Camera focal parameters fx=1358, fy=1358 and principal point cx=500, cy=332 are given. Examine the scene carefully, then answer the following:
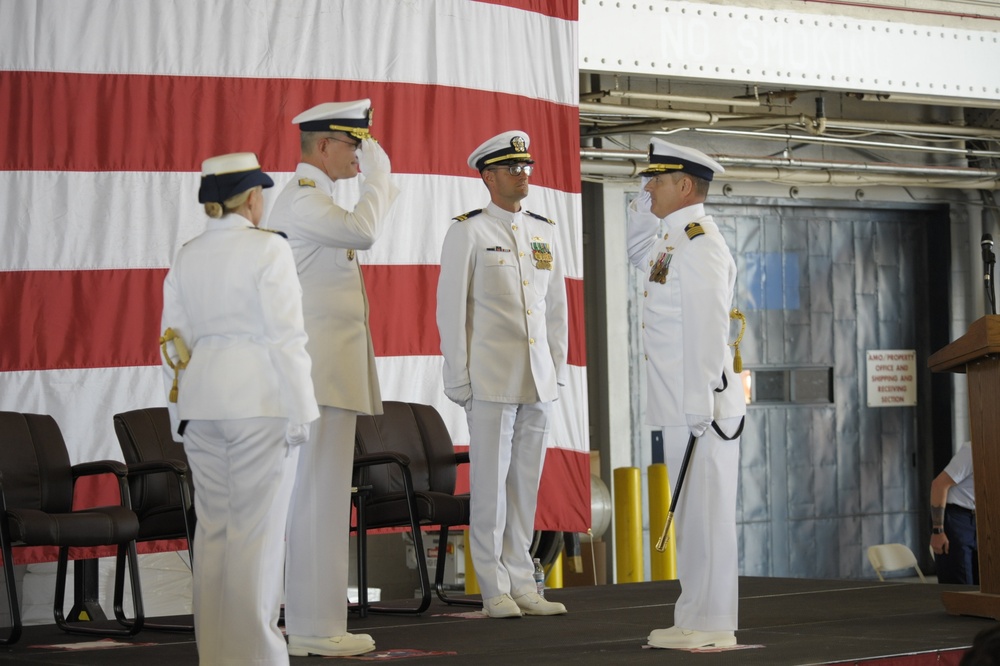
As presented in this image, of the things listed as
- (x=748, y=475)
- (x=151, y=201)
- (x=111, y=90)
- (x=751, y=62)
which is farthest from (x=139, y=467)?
(x=748, y=475)

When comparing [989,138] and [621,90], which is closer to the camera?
[621,90]

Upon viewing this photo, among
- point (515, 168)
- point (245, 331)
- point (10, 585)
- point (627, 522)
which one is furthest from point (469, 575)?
point (245, 331)

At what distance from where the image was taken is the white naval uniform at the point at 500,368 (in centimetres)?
455

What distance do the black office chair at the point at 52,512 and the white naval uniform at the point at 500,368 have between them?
1.16m

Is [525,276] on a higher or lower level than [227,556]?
higher

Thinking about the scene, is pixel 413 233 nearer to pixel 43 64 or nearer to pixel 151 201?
pixel 151 201

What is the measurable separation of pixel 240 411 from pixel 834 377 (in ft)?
25.6

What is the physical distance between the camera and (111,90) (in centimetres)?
557

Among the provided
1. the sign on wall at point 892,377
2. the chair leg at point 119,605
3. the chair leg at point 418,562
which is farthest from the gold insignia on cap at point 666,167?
the sign on wall at point 892,377

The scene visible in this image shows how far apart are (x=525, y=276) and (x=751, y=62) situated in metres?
3.39

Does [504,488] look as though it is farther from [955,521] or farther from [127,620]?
[955,521]

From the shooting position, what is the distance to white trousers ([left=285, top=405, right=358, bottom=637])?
373 cm

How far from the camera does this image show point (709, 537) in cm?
374

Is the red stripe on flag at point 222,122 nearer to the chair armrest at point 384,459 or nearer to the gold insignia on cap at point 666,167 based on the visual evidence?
the chair armrest at point 384,459
